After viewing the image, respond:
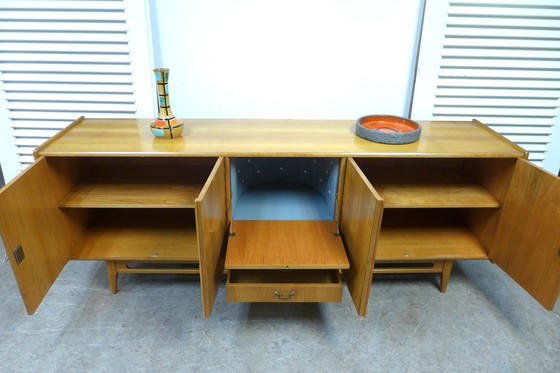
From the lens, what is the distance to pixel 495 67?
1.67 metres

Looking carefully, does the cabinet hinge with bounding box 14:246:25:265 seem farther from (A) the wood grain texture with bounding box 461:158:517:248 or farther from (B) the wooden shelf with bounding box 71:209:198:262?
(A) the wood grain texture with bounding box 461:158:517:248

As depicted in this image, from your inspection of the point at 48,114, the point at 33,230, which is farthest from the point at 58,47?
the point at 33,230

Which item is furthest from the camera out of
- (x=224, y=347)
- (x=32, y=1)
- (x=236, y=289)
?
(x=32, y=1)

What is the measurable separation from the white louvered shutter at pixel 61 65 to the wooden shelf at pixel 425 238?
3.99ft

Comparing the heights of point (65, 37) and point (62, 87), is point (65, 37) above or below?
above

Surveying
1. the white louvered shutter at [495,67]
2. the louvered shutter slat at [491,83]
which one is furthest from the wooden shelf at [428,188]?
the louvered shutter slat at [491,83]

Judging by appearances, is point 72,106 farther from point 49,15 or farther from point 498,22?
point 498,22

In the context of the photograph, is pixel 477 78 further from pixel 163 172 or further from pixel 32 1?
pixel 32 1

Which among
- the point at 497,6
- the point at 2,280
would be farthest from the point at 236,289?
the point at 497,6

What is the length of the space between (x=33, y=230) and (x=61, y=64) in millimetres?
773

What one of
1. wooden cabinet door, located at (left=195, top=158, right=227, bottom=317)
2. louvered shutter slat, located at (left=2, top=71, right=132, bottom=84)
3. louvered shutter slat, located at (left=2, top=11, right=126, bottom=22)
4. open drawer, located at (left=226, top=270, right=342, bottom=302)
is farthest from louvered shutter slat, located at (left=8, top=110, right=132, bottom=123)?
open drawer, located at (left=226, top=270, right=342, bottom=302)

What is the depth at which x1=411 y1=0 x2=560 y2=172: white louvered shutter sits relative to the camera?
62.4 inches

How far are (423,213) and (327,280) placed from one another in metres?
0.71

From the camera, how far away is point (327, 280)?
53.4 inches
